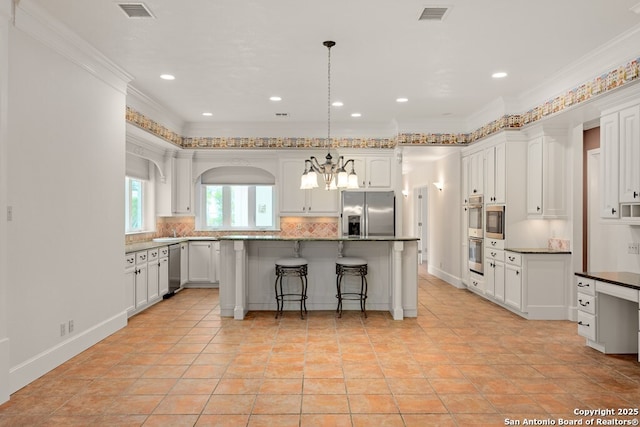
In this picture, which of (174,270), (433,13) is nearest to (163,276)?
(174,270)

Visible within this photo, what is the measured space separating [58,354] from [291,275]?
2542 millimetres

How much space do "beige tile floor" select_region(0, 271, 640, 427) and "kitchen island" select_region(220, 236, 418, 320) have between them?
0.44 m

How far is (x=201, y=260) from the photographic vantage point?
7438mm

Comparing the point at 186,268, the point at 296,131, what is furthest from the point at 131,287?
the point at 296,131

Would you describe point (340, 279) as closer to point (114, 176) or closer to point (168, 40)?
point (114, 176)

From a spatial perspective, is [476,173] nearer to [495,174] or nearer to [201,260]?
[495,174]

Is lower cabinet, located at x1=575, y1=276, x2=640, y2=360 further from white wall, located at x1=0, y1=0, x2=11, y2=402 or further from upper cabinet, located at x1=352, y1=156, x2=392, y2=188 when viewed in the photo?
white wall, located at x1=0, y1=0, x2=11, y2=402

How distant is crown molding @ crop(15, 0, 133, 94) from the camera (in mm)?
3207

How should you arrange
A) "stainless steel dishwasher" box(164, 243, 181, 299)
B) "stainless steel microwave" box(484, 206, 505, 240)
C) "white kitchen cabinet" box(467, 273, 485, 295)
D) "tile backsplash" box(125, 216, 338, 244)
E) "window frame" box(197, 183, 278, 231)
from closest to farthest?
"stainless steel microwave" box(484, 206, 505, 240) → "white kitchen cabinet" box(467, 273, 485, 295) → "stainless steel dishwasher" box(164, 243, 181, 299) → "tile backsplash" box(125, 216, 338, 244) → "window frame" box(197, 183, 278, 231)

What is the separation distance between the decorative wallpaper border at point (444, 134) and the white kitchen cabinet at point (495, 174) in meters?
0.29

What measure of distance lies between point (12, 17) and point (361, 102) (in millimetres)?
4277

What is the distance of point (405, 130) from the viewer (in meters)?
7.31

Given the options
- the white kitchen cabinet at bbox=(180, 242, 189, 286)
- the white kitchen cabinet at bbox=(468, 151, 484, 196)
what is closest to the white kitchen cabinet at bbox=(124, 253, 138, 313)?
the white kitchen cabinet at bbox=(180, 242, 189, 286)

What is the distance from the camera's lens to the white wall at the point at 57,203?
3145mm
